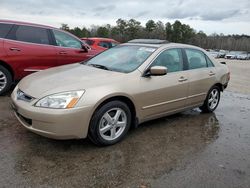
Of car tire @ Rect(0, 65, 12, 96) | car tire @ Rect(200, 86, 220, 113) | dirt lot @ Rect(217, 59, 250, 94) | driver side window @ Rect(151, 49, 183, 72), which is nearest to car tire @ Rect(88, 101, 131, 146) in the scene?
driver side window @ Rect(151, 49, 183, 72)

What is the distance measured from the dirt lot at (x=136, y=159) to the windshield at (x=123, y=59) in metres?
1.12

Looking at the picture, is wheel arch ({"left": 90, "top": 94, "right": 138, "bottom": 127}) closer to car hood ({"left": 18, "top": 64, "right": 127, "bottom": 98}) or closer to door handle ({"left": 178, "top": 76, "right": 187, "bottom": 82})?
car hood ({"left": 18, "top": 64, "right": 127, "bottom": 98})

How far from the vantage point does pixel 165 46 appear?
4.95 metres

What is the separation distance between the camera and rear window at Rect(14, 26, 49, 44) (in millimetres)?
6480

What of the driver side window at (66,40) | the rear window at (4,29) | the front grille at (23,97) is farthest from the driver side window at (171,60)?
the rear window at (4,29)

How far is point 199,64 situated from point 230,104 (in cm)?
220

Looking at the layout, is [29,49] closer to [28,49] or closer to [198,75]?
[28,49]

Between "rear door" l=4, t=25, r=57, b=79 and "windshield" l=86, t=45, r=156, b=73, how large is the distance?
77.5 inches

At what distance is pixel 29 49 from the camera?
6.47m

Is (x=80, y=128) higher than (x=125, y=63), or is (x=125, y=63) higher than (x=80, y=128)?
(x=125, y=63)

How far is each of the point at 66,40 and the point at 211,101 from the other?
3954mm

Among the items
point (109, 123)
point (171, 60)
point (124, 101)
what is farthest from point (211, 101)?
point (109, 123)

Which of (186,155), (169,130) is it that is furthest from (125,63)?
(186,155)

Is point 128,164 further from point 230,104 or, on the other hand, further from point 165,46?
point 230,104
